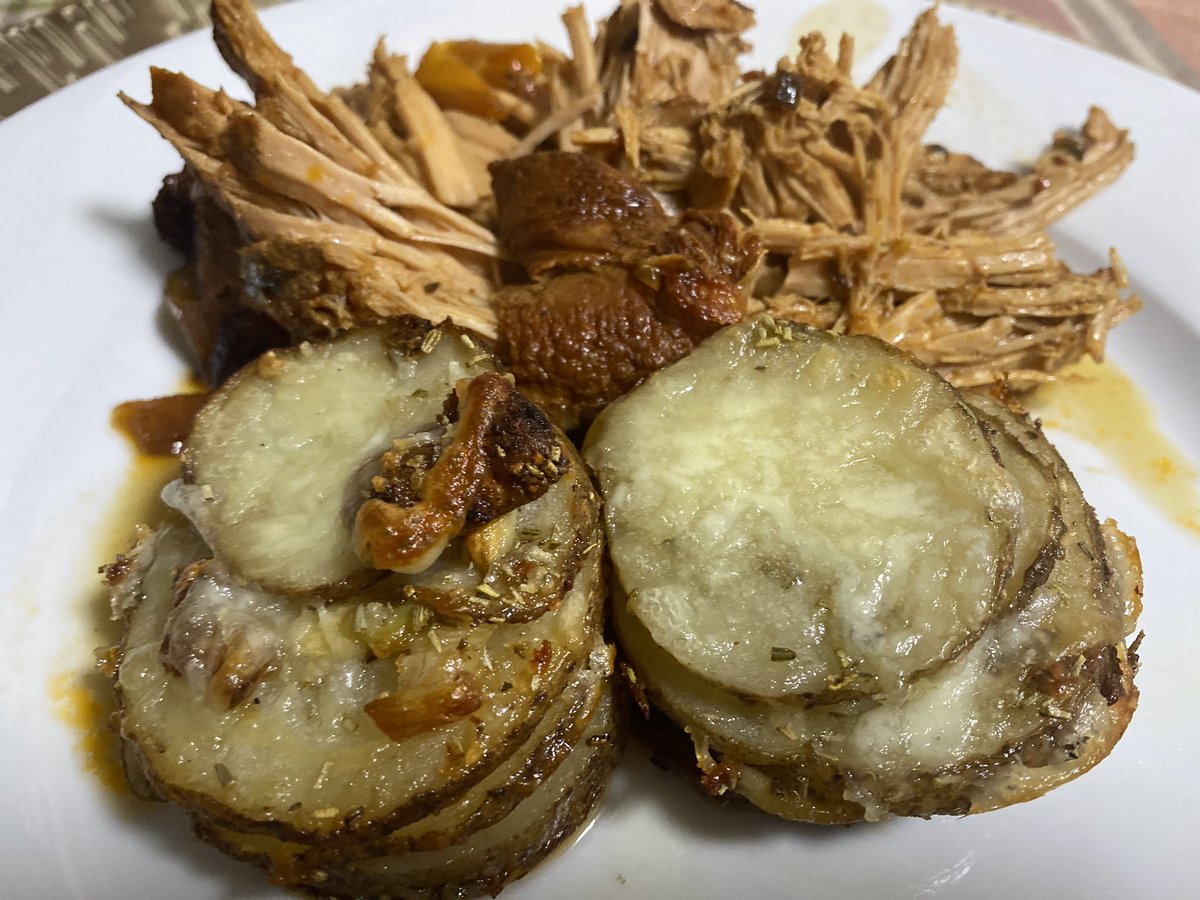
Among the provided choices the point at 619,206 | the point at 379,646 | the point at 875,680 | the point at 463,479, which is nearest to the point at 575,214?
the point at 619,206

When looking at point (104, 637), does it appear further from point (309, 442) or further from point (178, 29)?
point (178, 29)

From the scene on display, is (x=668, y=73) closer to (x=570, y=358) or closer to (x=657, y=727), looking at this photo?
(x=570, y=358)

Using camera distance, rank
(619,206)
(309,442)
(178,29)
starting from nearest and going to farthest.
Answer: (309,442) → (619,206) → (178,29)

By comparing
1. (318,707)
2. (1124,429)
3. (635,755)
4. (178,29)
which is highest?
(318,707)

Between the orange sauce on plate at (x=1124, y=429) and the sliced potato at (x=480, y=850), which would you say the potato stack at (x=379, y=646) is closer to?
the sliced potato at (x=480, y=850)

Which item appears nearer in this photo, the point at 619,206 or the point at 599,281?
the point at 599,281

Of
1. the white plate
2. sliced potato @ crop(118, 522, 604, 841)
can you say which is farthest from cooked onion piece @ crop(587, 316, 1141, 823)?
the white plate

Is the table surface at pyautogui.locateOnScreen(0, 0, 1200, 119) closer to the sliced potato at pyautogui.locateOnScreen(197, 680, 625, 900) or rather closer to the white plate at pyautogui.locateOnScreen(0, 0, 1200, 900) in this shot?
the white plate at pyautogui.locateOnScreen(0, 0, 1200, 900)

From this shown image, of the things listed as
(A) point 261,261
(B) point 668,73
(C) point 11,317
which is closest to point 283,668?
(A) point 261,261
